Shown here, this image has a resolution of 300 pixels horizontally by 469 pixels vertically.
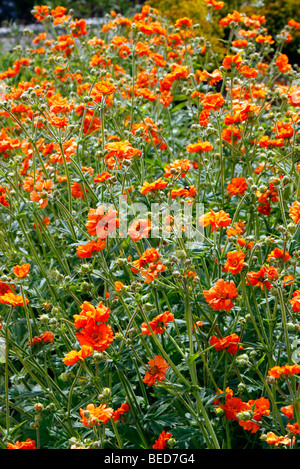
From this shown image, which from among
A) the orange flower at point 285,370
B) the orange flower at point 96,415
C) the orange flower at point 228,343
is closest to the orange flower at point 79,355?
the orange flower at point 96,415

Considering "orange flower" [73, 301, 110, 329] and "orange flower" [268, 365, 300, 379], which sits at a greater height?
"orange flower" [73, 301, 110, 329]

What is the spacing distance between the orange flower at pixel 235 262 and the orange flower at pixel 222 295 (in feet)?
0.25

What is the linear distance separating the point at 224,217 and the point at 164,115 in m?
2.29

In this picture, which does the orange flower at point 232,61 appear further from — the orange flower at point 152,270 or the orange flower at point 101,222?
the orange flower at point 152,270

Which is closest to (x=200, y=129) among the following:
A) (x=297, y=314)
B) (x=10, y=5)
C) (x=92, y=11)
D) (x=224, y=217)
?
(x=224, y=217)

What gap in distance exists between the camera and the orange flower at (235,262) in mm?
1980

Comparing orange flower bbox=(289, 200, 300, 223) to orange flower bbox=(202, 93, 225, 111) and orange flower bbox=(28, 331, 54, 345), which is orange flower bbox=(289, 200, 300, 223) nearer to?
orange flower bbox=(202, 93, 225, 111)

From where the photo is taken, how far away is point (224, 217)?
2.17 m

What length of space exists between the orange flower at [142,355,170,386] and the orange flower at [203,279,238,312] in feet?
1.02

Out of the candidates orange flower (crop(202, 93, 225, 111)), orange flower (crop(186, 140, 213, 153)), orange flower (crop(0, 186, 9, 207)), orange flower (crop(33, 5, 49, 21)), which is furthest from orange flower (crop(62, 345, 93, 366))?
orange flower (crop(33, 5, 49, 21))

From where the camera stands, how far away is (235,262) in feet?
6.58

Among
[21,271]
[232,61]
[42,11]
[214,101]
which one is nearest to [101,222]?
[21,271]

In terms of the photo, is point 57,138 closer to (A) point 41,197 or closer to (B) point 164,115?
(A) point 41,197

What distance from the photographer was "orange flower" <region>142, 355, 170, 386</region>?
6.78 feet
